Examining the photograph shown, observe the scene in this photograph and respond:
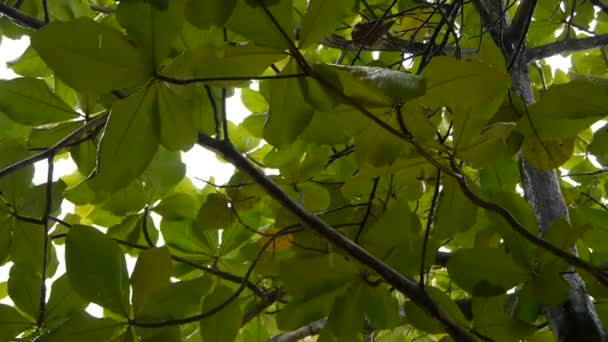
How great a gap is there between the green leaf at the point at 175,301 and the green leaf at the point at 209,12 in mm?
305

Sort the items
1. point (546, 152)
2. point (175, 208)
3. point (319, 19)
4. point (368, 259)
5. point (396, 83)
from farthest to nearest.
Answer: point (175, 208) → point (546, 152) → point (368, 259) → point (319, 19) → point (396, 83)

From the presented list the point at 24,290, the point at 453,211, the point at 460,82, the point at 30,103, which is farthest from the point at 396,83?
the point at 24,290

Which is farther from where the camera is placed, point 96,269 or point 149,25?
point 96,269

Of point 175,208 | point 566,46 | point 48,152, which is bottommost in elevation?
point 48,152

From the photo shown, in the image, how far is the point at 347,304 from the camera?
28.8 inches

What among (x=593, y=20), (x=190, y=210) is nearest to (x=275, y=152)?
(x=190, y=210)

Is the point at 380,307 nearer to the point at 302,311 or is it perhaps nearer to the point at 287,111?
the point at 302,311

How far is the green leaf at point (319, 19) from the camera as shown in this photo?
0.53 m

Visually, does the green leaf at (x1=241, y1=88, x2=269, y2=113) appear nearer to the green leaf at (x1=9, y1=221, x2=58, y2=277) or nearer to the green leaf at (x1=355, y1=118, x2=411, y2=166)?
the green leaf at (x1=9, y1=221, x2=58, y2=277)

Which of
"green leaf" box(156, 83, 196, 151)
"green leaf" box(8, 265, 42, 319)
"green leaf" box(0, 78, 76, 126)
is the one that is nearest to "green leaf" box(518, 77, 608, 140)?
"green leaf" box(156, 83, 196, 151)

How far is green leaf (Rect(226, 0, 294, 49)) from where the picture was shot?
52 cm

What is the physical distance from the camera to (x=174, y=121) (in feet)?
1.98

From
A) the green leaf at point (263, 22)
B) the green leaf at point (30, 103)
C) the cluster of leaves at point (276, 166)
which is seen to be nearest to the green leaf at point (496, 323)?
the cluster of leaves at point (276, 166)

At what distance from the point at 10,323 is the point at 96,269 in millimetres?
288
